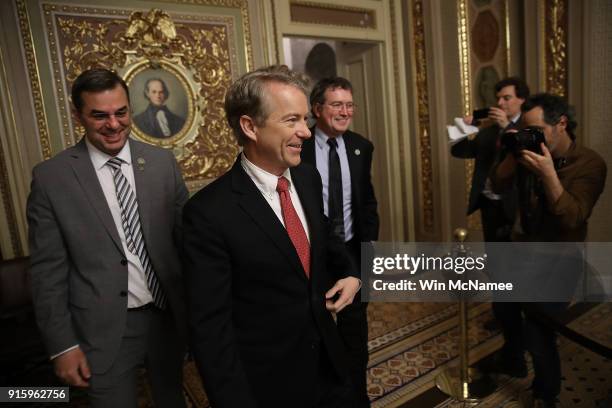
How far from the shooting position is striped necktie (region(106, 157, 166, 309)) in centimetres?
167

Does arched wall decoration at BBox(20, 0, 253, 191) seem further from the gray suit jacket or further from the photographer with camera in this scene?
the photographer with camera

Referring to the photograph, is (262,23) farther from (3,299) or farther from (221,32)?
(3,299)

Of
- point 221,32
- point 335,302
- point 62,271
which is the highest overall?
point 221,32

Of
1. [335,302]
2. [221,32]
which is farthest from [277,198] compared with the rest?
[221,32]

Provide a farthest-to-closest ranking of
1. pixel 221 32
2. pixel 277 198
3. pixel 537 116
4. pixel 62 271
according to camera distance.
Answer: pixel 221 32, pixel 537 116, pixel 62 271, pixel 277 198

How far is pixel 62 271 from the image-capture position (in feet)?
5.23

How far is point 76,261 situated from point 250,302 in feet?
2.47

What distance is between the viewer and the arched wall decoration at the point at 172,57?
3242 millimetres

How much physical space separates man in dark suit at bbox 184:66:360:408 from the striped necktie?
489 millimetres

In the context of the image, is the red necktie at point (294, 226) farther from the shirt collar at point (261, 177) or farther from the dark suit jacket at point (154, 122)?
the dark suit jacket at point (154, 122)

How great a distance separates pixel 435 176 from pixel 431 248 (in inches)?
36.3

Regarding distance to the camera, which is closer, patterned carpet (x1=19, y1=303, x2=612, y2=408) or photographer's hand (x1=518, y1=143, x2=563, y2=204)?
photographer's hand (x1=518, y1=143, x2=563, y2=204)

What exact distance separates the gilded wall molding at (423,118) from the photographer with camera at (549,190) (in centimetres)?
275

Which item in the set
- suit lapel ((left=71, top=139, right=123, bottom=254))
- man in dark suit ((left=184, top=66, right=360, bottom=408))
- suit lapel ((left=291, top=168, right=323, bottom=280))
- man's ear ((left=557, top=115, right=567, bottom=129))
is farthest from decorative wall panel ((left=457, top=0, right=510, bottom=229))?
suit lapel ((left=71, top=139, right=123, bottom=254))
